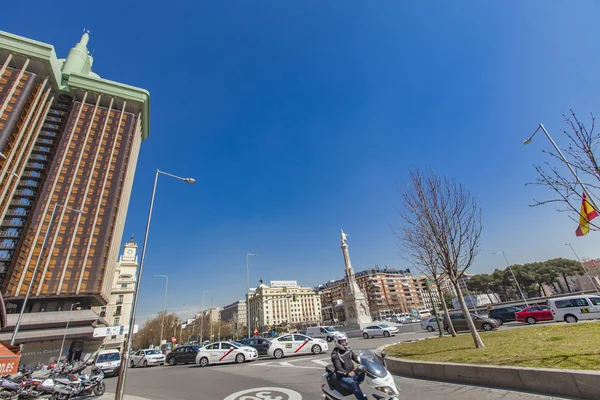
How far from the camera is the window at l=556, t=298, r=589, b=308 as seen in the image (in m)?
17.2

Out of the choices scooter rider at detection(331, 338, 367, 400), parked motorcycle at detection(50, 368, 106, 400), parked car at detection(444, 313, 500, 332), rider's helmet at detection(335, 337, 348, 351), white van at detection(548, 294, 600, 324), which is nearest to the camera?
scooter rider at detection(331, 338, 367, 400)

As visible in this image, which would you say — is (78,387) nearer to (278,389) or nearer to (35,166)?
(278,389)

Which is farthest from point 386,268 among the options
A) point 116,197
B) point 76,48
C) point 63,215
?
point 76,48

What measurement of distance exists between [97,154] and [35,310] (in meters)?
34.2

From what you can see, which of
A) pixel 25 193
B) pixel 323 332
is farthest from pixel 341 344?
pixel 25 193

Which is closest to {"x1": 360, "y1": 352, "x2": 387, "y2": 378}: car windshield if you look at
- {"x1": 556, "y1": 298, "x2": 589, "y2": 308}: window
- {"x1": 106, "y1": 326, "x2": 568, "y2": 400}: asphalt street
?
{"x1": 106, "y1": 326, "x2": 568, "y2": 400}: asphalt street

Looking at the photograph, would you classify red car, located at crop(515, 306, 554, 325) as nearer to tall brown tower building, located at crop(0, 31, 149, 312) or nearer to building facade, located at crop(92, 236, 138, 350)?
tall brown tower building, located at crop(0, 31, 149, 312)

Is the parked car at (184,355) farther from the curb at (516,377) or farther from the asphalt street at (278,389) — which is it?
the curb at (516,377)

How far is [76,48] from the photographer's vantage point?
84.6 m

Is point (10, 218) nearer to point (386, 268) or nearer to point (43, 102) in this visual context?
point (43, 102)

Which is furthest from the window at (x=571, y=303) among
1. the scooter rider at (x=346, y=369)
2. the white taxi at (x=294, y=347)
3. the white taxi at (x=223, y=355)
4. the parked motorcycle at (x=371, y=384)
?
the white taxi at (x=223, y=355)

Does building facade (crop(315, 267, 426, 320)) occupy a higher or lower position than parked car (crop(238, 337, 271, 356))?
higher

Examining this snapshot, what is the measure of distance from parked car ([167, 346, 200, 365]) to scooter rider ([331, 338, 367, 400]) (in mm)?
19454

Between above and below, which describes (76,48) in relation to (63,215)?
above
